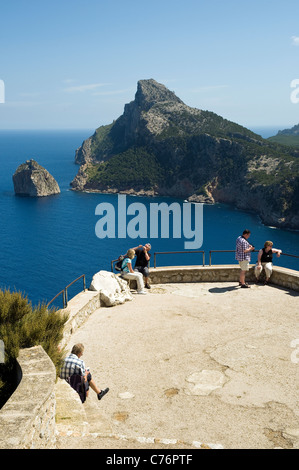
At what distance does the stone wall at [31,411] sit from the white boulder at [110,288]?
5.68 metres

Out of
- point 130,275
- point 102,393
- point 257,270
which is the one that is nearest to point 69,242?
point 130,275

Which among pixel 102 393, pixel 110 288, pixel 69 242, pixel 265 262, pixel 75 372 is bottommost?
pixel 69 242

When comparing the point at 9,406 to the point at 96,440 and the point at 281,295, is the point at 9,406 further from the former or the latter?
the point at 281,295

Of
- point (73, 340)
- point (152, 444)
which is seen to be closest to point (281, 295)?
point (73, 340)

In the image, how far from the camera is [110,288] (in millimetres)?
13117

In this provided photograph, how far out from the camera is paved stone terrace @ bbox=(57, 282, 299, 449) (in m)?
6.84

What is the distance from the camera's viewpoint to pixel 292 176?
140125 millimetres

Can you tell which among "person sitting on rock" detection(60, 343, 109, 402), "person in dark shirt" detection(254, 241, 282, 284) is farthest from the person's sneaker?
"person in dark shirt" detection(254, 241, 282, 284)

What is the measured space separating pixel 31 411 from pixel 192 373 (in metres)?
4.22

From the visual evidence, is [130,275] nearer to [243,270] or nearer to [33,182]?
[243,270]

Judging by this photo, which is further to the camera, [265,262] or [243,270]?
[265,262]

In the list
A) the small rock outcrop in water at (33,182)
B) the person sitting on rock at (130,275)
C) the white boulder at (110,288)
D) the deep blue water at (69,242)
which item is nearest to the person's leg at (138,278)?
the person sitting on rock at (130,275)

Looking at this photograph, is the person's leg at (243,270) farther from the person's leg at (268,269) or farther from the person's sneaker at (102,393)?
the person's sneaker at (102,393)
